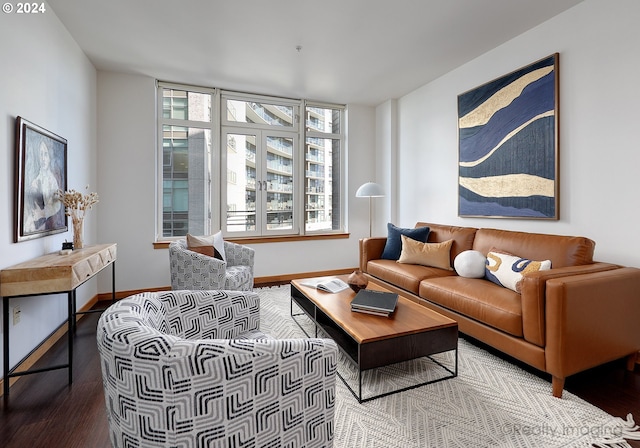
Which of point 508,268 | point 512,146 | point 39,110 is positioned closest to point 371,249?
point 508,268

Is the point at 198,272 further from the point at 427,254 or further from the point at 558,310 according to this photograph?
the point at 558,310

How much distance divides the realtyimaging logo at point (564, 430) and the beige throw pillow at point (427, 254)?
5.53 ft

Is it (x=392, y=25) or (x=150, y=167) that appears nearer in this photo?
(x=392, y=25)

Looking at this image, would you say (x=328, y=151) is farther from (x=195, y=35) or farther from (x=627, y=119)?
(x=627, y=119)

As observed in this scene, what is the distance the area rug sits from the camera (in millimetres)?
1436

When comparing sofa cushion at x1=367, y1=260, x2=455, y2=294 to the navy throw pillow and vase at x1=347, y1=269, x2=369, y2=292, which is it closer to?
the navy throw pillow

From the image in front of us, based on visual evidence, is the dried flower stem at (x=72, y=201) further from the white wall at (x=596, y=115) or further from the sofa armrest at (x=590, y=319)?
the white wall at (x=596, y=115)

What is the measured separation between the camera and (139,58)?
10.7 ft

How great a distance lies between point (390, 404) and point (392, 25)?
292 cm

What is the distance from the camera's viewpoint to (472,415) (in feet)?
5.25

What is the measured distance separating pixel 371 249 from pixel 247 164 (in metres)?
2.11

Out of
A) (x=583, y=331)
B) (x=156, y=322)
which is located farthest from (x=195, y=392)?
(x=583, y=331)

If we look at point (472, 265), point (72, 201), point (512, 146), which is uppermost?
point (512, 146)

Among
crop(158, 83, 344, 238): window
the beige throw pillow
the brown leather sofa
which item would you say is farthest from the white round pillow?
crop(158, 83, 344, 238): window
